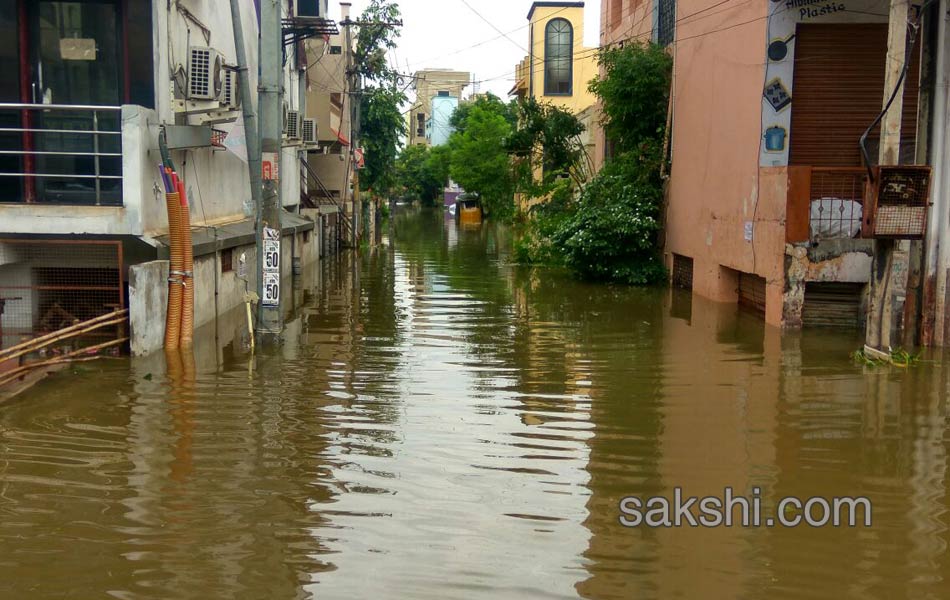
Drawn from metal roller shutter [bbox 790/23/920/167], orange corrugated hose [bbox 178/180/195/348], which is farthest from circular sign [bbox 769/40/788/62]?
Result: orange corrugated hose [bbox 178/180/195/348]

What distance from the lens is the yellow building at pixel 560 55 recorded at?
56.4 meters

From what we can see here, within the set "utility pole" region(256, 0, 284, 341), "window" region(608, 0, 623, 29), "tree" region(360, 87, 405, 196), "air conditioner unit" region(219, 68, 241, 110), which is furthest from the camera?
"tree" region(360, 87, 405, 196)

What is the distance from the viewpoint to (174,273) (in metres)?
13.0

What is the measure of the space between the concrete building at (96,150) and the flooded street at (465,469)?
1880 mm

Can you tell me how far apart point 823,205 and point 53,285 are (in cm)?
1169

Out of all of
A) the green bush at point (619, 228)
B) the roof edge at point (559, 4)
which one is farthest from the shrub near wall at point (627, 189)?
the roof edge at point (559, 4)

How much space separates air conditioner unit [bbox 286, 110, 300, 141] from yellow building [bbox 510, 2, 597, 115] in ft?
107

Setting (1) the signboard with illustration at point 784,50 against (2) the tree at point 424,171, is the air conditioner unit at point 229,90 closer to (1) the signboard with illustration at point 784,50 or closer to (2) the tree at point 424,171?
(1) the signboard with illustration at point 784,50

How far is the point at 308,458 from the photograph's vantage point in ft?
25.8

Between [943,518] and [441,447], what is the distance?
3936mm

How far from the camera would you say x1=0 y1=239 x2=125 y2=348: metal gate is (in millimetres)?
13062

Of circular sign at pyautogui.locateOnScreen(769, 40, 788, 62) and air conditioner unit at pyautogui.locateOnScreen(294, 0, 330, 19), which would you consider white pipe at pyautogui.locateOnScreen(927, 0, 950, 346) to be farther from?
air conditioner unit at pyautogui.locateOnScreen(294, 0, 330, 19)

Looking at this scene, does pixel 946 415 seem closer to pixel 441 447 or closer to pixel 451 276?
pixel 441 447

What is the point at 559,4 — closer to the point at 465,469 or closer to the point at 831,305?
the point at 831,305
